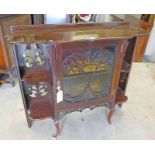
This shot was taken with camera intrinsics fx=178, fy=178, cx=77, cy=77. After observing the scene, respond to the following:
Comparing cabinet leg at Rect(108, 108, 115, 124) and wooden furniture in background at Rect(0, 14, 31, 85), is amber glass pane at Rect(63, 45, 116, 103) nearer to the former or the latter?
cabinet leg at Rect(108, 108, 115, 124)

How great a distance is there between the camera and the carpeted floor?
5.04 ft

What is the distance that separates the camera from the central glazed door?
3.51ft

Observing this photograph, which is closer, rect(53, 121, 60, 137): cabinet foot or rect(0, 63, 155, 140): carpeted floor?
rect(53, 121, 60, 137): cabinet foot

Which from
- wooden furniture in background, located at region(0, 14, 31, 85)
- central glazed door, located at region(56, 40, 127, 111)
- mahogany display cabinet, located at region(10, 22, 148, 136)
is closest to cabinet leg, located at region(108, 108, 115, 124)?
mahogany display cabinet, located at region(10, 22, 148, 136)

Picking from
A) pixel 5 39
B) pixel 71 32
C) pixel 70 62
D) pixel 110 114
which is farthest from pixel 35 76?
pixel 110 114

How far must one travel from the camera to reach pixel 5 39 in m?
1.66

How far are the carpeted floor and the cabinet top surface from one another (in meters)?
0.87

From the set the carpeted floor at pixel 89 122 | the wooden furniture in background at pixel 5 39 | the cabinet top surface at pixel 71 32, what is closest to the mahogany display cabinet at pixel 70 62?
the cabinet top surface at pixel 71 32

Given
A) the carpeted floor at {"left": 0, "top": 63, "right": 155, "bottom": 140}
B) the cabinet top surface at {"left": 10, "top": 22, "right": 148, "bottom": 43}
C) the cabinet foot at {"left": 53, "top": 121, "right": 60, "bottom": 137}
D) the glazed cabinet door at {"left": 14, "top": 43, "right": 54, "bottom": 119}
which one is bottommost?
the carpeted floor at {"left": 0, "top": 63, "right": 155, "bottom": 140}

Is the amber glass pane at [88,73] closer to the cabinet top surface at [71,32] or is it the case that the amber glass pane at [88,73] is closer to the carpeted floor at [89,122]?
the cabinet top surface at [71,32]

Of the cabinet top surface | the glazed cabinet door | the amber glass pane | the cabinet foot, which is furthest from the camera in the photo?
the cabinet foot

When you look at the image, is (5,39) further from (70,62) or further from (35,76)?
(70,62)

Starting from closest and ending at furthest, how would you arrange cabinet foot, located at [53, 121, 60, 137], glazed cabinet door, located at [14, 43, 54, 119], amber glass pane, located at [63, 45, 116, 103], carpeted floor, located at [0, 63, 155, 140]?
amber glass pane, located at [63, 45, 116, 103] < glazed cabinet door, located at [14, 43, 54, 119] < cabinet foot, located at [53, 121, 60, 137] < carpeted floor, located at [0, 63, 155, 140]

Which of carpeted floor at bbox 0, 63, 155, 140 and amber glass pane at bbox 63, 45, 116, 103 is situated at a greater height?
amber glass pane at bbox 63, 45, 116, 103
